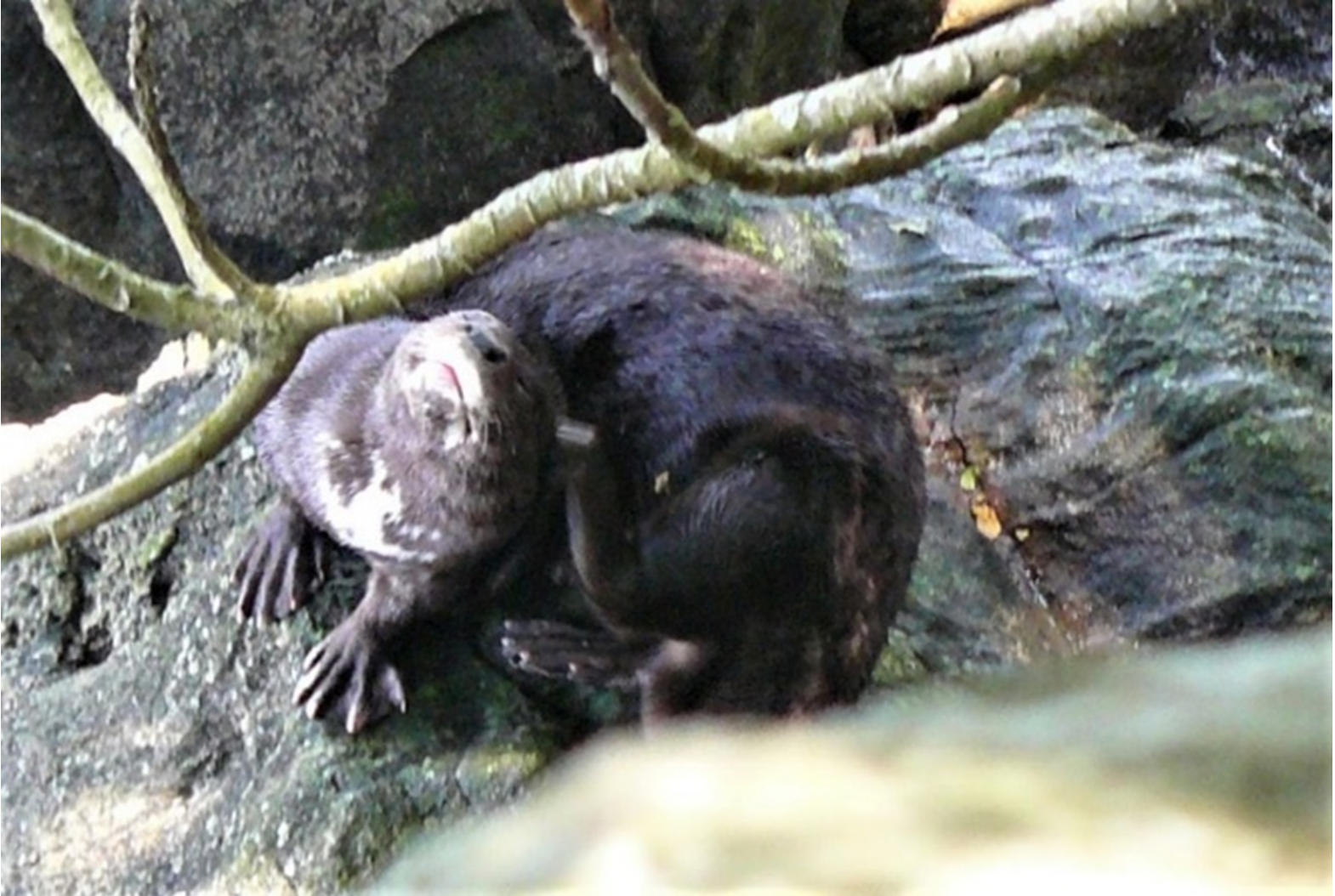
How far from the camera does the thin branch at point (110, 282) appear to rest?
54.5 inches

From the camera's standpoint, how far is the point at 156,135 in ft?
4.60

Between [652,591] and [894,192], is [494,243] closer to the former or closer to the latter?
[652,591]

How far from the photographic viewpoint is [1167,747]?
45cm

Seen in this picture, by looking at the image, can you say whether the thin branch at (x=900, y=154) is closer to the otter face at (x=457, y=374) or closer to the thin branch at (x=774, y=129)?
the thin branch at (x=774, y=129)

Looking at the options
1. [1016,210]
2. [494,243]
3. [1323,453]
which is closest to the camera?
[494,243]

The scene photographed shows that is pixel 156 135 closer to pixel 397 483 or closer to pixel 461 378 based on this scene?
pixel 461 378

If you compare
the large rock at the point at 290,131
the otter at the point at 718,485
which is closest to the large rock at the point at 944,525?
the otter at the point at 718,485

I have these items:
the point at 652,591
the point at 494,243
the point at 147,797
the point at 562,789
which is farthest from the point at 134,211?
the point at 562,789

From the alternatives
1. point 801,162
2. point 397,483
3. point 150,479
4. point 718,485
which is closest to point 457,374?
point 397,483

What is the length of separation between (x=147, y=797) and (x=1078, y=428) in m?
1.88

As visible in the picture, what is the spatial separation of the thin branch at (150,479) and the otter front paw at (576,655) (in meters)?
0.70

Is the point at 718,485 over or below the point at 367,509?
below

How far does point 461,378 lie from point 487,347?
6 centimetres

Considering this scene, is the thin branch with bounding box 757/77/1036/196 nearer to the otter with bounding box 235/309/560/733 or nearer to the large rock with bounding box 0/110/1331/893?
the otter with bounding box 235/309/560/733
